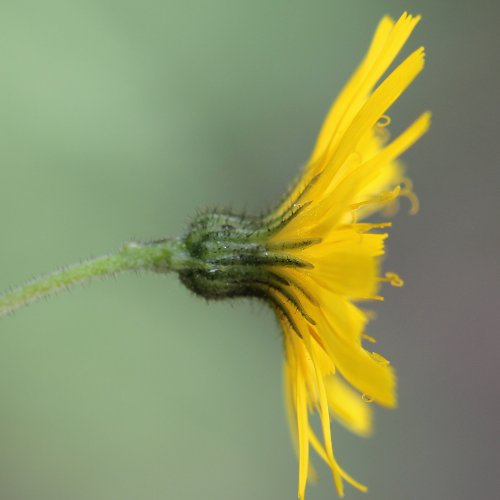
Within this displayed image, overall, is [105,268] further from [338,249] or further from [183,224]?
[183,224]

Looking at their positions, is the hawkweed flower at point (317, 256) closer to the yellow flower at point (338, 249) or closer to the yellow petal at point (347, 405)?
the yellow flower at point (338, 249)

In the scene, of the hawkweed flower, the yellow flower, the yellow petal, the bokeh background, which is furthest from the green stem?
the bokeh background

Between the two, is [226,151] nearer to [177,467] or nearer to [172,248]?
[177,467]

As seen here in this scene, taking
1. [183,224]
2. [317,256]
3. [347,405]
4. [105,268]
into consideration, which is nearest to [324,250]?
[317,256]

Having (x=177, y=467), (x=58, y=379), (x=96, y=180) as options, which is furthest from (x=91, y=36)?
(x=177, y=467)

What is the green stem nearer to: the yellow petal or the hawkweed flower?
the hawkweed flower

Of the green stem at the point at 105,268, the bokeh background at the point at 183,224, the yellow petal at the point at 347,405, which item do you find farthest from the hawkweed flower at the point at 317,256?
the bokeh background at the point at 183,224
